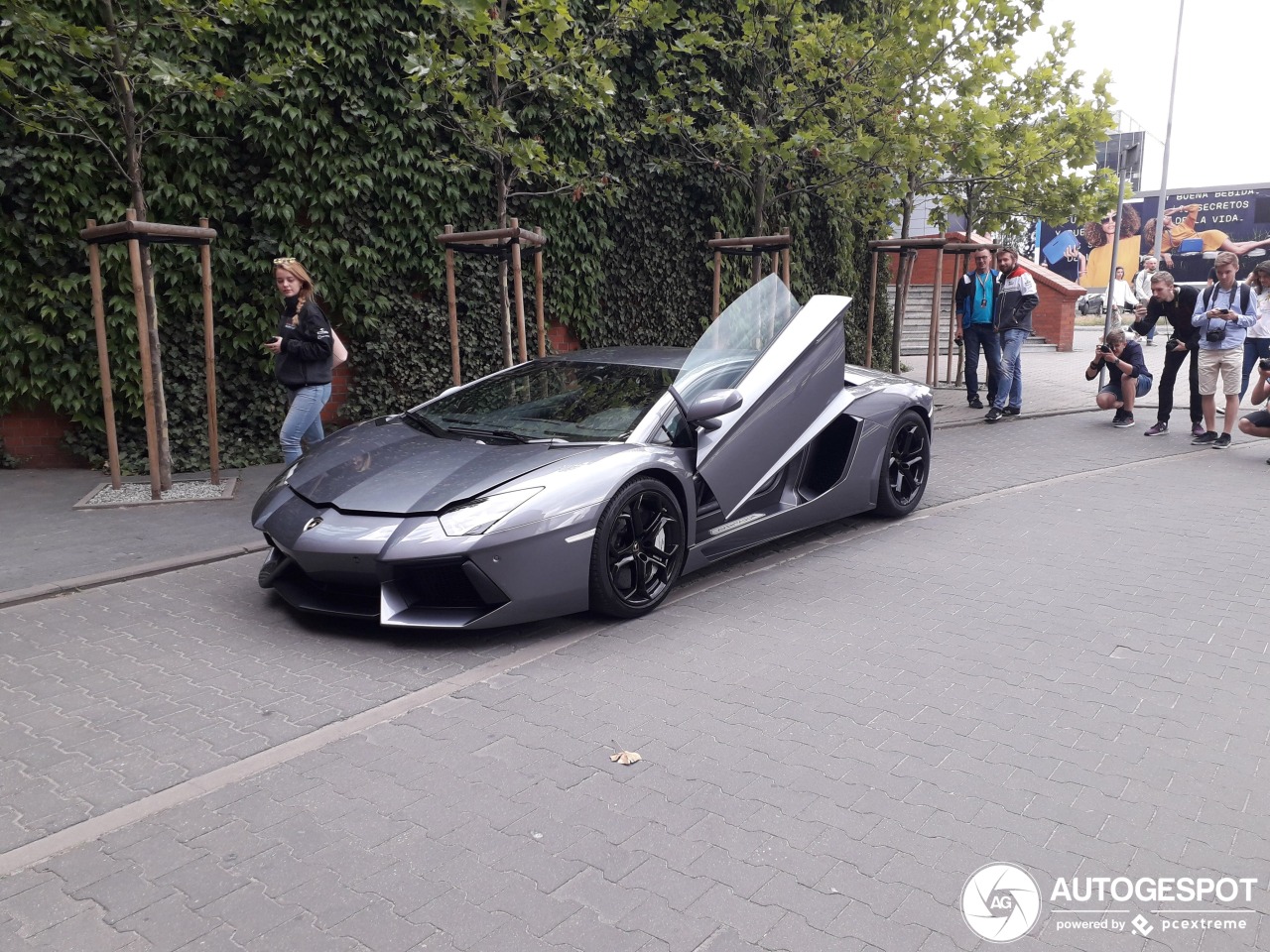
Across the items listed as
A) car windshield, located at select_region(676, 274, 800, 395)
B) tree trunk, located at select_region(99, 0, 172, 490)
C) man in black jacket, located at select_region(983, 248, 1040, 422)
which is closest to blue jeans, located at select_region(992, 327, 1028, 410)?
man in black jacket, located at select_region(983, 248, 1040, 422)

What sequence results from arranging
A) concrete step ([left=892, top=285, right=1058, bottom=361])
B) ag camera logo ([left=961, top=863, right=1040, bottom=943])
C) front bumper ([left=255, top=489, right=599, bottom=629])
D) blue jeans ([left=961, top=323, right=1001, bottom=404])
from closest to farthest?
ag camera logo ([left=961, top=863, right=1040, bottom=943]) < front bumper ([left=255, top=489, right=599, bottom=629]) < blue jeans ([left=961, top=323, right=1001, bottom=404]) < concrete step ([left=892, top=285, right=1058, bottom=361])

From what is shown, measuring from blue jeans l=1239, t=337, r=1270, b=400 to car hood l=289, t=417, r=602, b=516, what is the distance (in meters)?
8.57

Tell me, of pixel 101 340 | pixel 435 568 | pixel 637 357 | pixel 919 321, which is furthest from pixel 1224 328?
pixel 919 321

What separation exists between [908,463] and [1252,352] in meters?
6.77

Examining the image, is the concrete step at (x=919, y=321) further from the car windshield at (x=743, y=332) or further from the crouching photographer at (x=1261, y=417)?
the car windshield at (x=743, y=332)

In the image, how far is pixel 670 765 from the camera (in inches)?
134

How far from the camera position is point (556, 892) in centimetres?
267

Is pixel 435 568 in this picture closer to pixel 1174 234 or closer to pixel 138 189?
pixel 138 189

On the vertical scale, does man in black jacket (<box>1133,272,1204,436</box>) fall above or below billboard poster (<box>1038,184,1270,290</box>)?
below

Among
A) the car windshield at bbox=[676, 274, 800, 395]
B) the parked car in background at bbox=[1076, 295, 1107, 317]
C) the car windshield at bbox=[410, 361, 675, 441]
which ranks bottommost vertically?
the parked car in background at bbox=[1076, 295, 1107, 317]

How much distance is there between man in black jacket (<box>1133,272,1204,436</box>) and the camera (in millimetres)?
10938

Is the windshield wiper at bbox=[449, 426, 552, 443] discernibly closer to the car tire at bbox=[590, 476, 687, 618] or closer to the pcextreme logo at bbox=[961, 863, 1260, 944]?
the car tire at bbox=[590, 476, 687, 618]

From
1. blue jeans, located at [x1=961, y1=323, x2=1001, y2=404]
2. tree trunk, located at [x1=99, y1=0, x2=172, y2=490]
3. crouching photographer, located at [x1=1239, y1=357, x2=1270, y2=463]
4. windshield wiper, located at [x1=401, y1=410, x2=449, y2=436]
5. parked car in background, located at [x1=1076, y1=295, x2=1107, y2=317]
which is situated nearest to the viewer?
windshield wiper, located at [x1=401, y1=410, x2=449, y2=436]

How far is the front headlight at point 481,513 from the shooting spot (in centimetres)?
429
